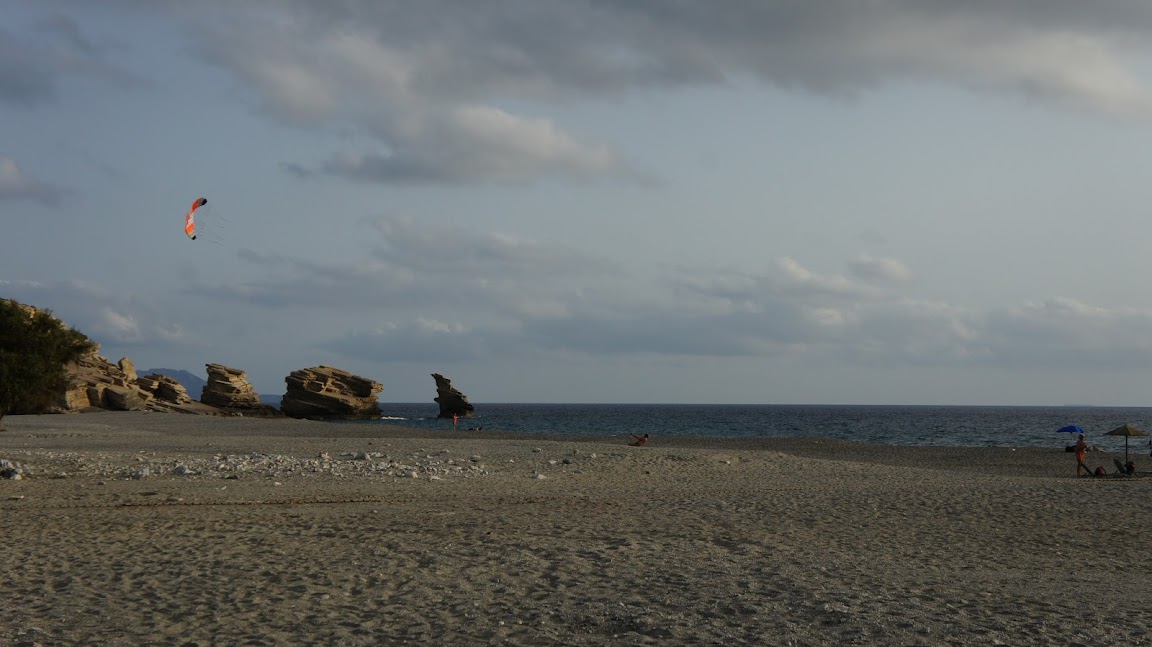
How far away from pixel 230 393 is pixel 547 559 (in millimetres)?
91619

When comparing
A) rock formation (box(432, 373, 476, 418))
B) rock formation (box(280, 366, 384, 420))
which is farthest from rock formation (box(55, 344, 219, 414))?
rock formation (box(432, 373, 476, 418))

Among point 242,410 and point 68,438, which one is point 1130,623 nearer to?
point 68,438

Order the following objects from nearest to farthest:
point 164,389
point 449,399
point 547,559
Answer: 1. point 547,559
2. point 164,389
3. point 449,399

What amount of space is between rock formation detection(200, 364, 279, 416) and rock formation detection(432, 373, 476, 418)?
2569 cm

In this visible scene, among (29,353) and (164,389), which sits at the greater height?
(29,353)

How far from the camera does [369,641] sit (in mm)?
8812

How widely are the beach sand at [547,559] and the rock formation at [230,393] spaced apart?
2991 inches

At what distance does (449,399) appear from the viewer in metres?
122

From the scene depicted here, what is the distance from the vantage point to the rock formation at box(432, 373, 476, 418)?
121 meters

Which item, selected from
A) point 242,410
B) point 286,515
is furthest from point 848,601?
point 242,410

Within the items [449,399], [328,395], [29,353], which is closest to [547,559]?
[29,353]

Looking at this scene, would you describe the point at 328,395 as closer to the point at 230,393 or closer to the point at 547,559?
the point at 230,393

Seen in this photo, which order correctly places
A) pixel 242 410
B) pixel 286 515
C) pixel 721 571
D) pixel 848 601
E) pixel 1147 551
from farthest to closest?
pixel 242 410 → pixel 286 515 → pixel 1147 551 → pixel 721 571 → pixel 848 601

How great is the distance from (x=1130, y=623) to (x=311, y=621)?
843 centimetres
